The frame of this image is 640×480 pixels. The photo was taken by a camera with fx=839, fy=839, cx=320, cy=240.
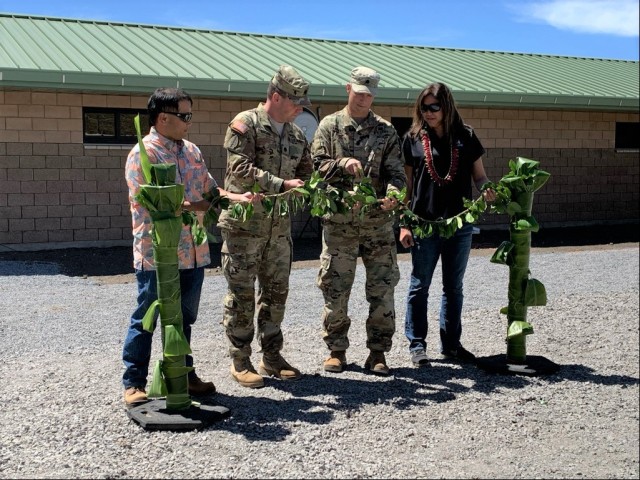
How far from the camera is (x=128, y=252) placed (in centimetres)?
1262

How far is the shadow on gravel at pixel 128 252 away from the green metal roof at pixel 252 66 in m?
2.42

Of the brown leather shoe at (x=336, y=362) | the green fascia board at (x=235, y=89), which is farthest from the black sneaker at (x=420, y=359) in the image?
→ the green fascia board at (x=235, y=89)

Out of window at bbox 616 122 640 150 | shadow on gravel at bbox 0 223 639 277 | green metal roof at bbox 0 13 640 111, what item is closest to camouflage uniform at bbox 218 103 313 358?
shadow on gravel at bbox 0 223 639 277

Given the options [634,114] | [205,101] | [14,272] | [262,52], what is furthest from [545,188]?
[14,272]

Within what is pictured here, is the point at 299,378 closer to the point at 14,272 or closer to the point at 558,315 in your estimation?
the point at 558,315

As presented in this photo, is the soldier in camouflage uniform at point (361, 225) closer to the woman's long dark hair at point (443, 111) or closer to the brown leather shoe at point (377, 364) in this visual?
the brown leather shoe at point (377, 364)

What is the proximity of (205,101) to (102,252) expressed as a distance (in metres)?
2.93

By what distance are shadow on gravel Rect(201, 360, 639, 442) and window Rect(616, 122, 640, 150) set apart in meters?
13.1

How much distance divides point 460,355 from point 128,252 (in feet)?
24.8

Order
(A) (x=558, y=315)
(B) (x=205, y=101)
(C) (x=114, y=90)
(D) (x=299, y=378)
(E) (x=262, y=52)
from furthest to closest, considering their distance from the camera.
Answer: (E) (x=262, y=52) → (B) (x=205, y=101) → (C) (x=114, y=90) → (A) (x=558, y=315) → (D) (x=299, y=378)

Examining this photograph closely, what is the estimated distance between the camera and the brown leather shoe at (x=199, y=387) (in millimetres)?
5156

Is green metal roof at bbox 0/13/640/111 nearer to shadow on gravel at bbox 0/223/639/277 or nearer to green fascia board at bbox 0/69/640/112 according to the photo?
green fascia board at bbox 0/69/640/112

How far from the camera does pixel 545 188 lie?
16906 mm

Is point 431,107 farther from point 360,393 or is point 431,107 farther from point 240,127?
point 360,393
